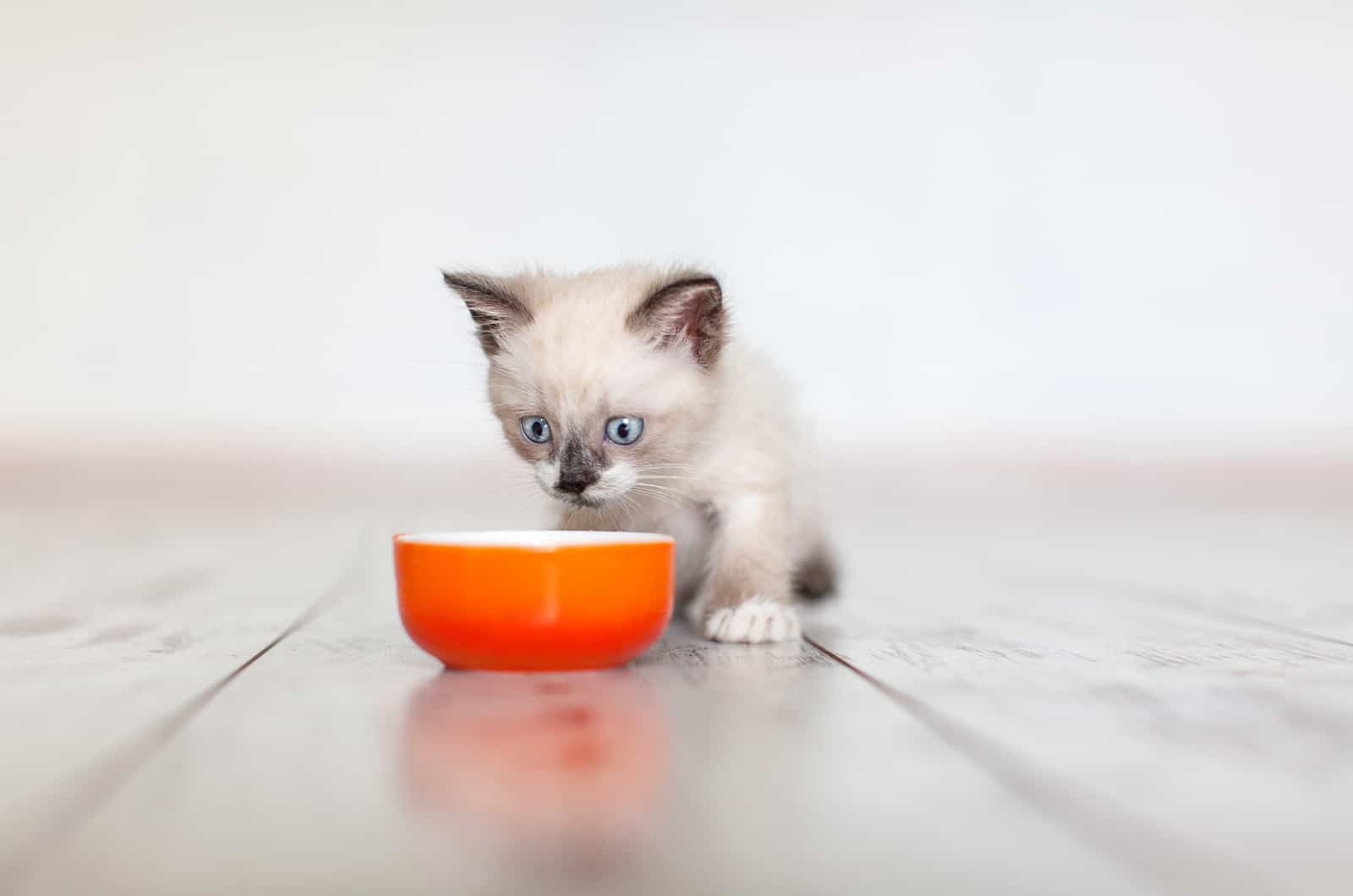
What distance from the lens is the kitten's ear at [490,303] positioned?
1.81m

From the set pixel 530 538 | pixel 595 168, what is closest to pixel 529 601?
pixel 530 538

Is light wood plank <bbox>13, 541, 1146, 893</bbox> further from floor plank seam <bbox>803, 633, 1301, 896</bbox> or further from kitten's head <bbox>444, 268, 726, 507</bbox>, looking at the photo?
kitten's head <bbox>444, 268, 726, 507</bbox>

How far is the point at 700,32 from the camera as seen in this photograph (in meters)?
4.35

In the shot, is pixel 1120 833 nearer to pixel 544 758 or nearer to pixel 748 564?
pixel 544 758

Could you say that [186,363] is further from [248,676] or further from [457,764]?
[457,764]

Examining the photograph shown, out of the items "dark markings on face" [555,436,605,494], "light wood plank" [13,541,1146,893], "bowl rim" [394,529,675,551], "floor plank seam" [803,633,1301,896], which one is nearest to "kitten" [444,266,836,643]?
"dark markings on face" [555,436,605,494]

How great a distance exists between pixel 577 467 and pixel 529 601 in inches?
16.3

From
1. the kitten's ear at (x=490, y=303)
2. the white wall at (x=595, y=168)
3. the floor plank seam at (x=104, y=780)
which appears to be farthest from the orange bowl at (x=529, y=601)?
the white wall at (x=595, y=168)

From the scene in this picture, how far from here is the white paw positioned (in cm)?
172

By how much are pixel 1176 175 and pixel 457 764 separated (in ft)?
14.0

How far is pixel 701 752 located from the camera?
1035mm

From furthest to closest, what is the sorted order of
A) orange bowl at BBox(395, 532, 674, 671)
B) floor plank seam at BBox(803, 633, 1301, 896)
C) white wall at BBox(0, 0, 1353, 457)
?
white wall at BBox(0, 0, 1353, 457) → orange bowl at BBox(395, 532, 674, 671) → floor plank seam at BBox(803, 633, 1301, 896)

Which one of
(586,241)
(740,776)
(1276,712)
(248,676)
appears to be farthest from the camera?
(586,241)

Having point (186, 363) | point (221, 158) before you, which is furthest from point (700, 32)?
point (186, 363)
